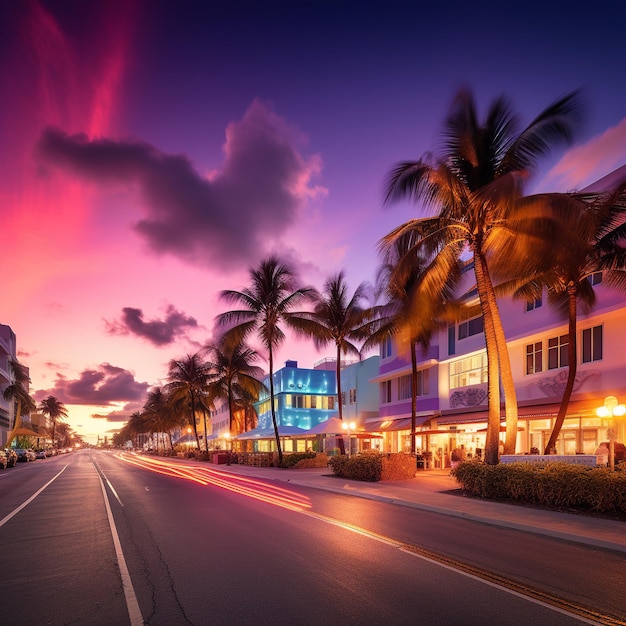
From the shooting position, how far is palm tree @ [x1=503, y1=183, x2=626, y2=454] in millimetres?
16219

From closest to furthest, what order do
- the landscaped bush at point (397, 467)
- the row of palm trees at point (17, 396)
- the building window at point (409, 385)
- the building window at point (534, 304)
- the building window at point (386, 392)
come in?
the landscaped bush at point (397, 467) → the building window at point (534, 304) → the building window at point (409, 385) → the building window at point (386, 392) → the row of palm trees at point (17, 396)

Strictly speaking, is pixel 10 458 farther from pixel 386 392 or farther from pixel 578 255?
pixel 578 255

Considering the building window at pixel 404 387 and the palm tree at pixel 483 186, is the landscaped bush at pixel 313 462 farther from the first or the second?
the palm tree at pixel 483 186

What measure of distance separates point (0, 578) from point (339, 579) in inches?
173

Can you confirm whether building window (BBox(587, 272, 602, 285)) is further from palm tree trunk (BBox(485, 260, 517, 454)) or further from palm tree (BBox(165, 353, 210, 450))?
palm tree (BBox(165, 353, 210, 450))

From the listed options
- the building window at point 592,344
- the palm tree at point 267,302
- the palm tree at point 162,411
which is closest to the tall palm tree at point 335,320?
the palm tree at point 267,302

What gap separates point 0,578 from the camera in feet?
24.1

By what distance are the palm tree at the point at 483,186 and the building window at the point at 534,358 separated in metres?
9.07

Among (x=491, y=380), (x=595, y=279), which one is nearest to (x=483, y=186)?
(x=491, y=380)

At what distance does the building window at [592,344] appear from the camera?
23.8 meters

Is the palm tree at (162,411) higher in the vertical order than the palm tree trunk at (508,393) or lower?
lower

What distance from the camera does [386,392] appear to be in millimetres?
44844

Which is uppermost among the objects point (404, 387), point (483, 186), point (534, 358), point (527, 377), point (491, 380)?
point (483, 186)

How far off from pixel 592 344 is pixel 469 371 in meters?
9.98
